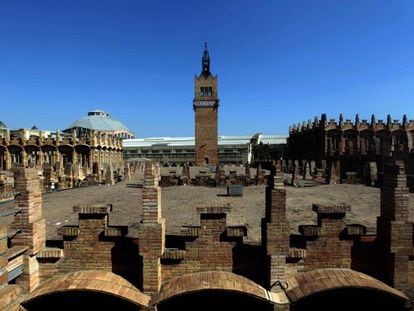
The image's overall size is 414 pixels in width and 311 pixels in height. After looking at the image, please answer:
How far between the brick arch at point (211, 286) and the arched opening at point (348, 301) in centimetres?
79

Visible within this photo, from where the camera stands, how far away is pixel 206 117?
216ft

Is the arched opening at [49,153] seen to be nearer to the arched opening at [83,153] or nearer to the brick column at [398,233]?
the arched opening at [83,153]

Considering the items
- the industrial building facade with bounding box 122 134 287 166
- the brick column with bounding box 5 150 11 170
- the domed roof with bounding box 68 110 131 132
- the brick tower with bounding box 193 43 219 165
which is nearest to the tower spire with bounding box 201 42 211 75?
the brick tower with bounding box 193 43 219 165

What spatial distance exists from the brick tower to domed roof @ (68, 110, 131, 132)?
185 ft

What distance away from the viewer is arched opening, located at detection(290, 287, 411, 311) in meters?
6.21

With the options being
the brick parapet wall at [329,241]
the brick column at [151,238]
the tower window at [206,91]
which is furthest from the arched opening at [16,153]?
the brick parapet wall at [329,241]

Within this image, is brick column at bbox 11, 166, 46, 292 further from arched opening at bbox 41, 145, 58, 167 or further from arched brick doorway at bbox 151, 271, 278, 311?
arched opening at bbox 41, 145, 58, 167

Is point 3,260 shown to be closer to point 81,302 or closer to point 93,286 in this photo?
point 93,286

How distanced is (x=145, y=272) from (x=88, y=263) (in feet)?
4.18

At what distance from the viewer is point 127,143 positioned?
10488 cm

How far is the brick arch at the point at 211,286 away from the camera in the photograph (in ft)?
19.4

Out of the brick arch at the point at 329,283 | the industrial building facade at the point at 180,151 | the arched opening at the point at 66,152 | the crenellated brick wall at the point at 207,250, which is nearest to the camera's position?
the brick arch at the point at 329,283

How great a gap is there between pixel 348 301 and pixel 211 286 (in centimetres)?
274

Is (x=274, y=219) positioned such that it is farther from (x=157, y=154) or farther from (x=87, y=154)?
→ (x=157, y=154)
